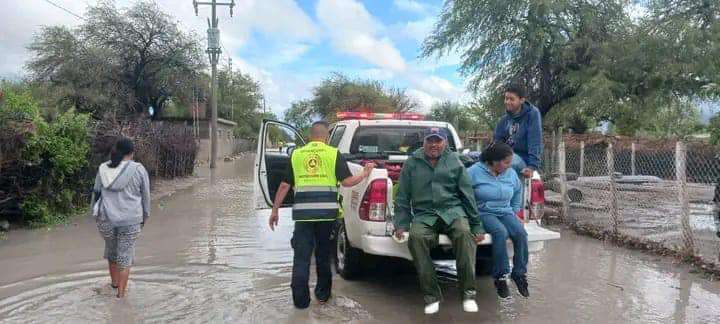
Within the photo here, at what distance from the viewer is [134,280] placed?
6191 millimetres

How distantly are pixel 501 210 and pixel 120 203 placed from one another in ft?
11.0

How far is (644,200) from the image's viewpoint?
38.7 feet

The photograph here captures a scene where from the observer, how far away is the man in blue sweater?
5.57 metres

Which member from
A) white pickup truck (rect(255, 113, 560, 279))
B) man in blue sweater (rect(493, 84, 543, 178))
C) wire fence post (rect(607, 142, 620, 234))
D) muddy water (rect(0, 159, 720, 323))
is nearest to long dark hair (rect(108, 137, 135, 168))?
muddy water (rect(0, 159, 720, 323))

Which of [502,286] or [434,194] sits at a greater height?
[434,194]

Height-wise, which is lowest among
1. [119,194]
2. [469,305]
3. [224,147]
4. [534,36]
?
[469,305]

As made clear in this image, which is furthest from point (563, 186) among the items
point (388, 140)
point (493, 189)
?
point (493, 189)

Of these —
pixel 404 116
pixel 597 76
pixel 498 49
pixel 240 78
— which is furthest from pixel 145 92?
pixel 240 78

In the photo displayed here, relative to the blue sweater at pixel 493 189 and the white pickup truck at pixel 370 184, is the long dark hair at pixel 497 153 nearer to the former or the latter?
the blue sweater at pixel 493 189

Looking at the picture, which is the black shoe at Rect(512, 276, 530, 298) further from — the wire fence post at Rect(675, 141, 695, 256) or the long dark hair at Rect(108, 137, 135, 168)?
the long dark hair at Rect(108, 137, 135, 168)

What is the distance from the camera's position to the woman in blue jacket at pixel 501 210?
4.88 meters

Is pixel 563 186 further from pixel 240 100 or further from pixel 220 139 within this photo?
pixel 240 100

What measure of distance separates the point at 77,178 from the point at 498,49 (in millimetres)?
10407

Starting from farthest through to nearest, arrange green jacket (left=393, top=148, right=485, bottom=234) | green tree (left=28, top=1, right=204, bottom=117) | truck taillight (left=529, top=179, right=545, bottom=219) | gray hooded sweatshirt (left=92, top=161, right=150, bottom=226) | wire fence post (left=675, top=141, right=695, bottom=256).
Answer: green tree (left=28, top=1, right=204, bottom=117), wire fence post (left=675, top=141, right=695, bottom=256), truck taillight (left=529, top=179, right=545, bottom=219), gray hooded sweatshirt (left=92, top=161, right=150, bottom=226), green jacket (left=393, top=148, right=485, bottom=234)
